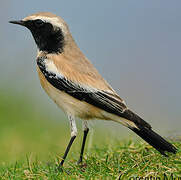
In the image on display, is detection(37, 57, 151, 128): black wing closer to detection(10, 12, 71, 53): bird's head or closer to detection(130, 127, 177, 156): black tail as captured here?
detection(130, 127, 177, 156): black tail

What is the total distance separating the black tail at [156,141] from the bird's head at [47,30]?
1.85 metres

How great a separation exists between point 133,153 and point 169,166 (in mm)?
1497

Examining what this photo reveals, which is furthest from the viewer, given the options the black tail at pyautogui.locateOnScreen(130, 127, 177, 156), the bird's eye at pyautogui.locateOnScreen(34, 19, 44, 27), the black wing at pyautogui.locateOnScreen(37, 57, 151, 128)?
the bird's eye at pyautogui.locateOnScreen(34, 19, 44, 27)

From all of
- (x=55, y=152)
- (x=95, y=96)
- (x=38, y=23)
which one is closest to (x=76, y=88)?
(x=95, y=96)

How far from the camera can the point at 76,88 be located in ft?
24.0

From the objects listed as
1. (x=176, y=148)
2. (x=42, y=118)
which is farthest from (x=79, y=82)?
(x=42, y=118)

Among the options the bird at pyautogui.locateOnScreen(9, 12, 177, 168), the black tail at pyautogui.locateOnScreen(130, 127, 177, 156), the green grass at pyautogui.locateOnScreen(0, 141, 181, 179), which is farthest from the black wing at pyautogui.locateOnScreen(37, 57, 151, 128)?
the green grass at pyautogui.locateOnScreen(0, 141, 181, 179)

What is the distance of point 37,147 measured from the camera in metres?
10.7

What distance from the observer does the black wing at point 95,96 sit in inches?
283

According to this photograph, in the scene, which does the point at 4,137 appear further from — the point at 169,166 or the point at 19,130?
the point at 169,166

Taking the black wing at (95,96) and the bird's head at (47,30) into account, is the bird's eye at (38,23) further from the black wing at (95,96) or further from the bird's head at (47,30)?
the black wing at (95,96)

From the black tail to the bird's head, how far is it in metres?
1.85

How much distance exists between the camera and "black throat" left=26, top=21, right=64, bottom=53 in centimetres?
775

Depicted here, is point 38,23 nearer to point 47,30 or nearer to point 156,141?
point 47,30
